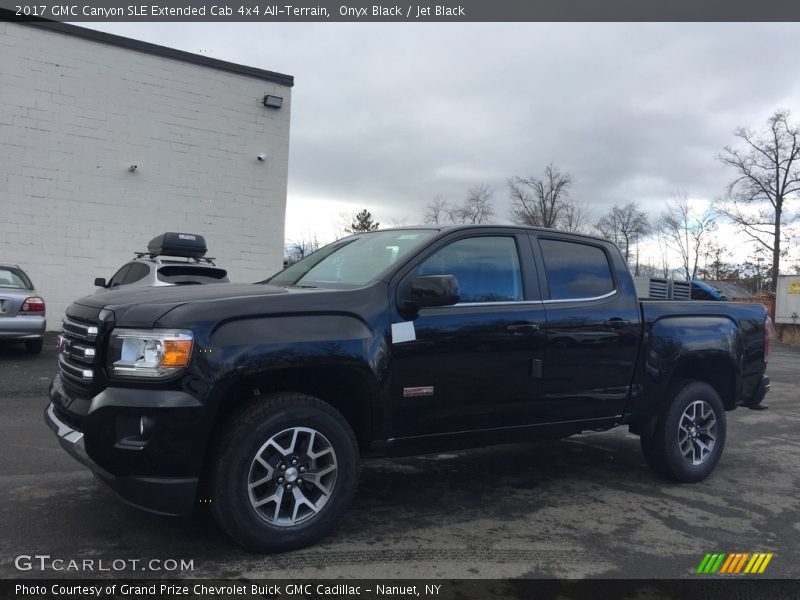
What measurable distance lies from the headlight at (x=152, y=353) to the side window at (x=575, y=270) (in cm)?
260

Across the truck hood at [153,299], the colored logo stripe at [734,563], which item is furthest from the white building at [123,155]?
the colored logo stripe at [734,563]

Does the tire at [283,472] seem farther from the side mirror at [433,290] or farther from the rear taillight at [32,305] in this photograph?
the rear taillight at [32,305]

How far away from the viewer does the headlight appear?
3201mm

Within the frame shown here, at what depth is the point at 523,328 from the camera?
434 centimetres

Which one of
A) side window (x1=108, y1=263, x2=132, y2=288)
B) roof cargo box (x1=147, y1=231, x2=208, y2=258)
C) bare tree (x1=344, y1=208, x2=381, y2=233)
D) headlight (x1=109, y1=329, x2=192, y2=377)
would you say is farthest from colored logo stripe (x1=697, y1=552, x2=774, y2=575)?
bare tree (x1=344, y1=208, x2=381, y2=233)

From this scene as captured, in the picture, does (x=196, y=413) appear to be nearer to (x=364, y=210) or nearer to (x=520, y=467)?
(x=520, y=467)

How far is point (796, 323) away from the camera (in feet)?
87.5

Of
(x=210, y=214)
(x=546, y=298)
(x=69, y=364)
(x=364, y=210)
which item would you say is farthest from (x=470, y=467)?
(x=364, y=210)

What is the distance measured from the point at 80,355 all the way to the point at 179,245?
8.04 m

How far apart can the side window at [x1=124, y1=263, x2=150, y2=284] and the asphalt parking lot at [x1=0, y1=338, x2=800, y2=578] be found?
377 centimetres

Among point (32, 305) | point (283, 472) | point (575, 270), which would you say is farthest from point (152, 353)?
point (32, 305)

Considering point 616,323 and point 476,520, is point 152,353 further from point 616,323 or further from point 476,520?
point 616,323

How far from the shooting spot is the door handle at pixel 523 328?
4.29 metres

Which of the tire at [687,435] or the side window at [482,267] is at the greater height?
the side window at [482,267]
